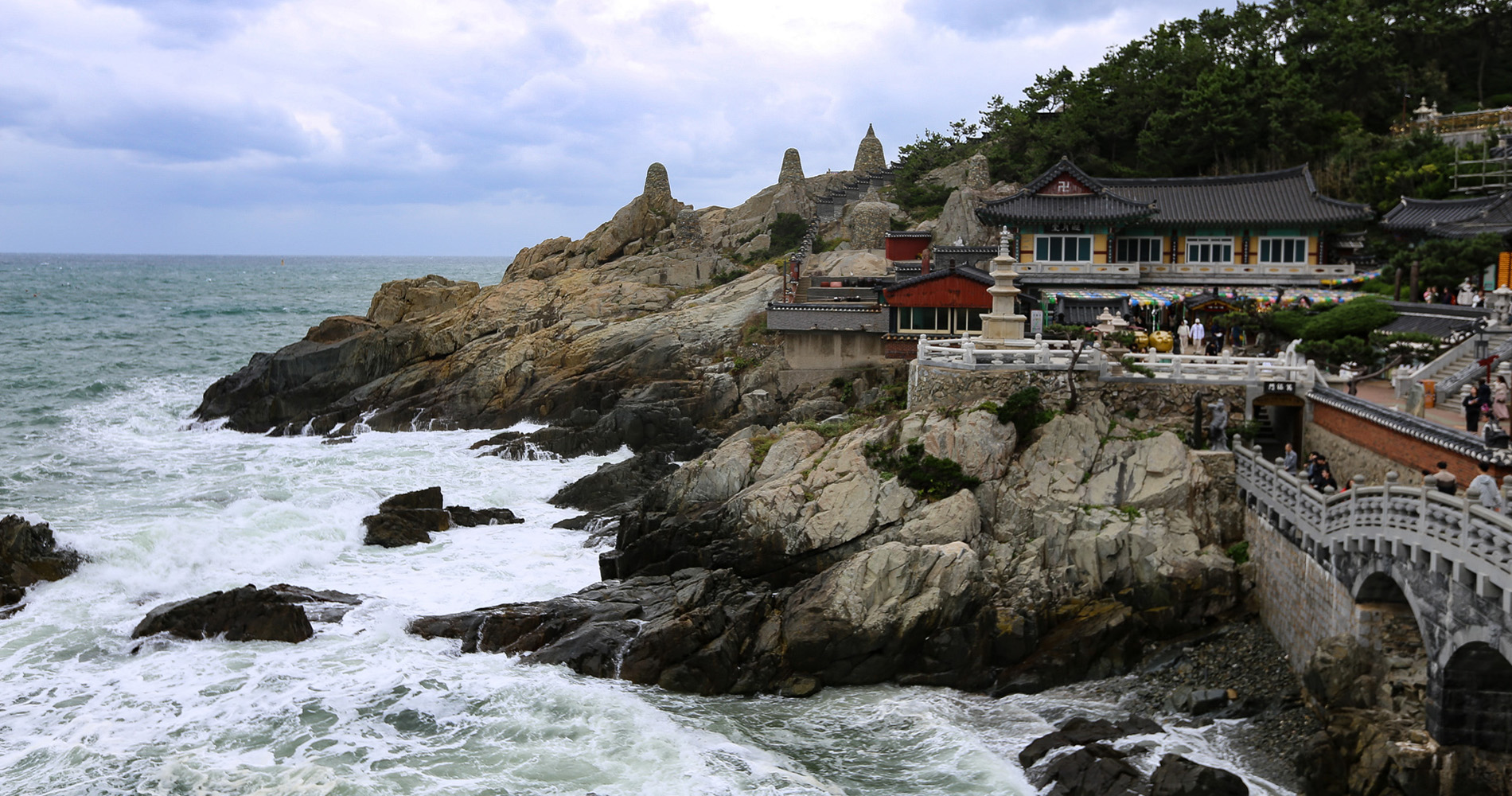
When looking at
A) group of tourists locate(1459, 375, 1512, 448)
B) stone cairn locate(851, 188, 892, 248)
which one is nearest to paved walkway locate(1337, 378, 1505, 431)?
group of tourists locate(1459, 375, 1512, 448)

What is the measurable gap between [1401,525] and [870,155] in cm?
6140

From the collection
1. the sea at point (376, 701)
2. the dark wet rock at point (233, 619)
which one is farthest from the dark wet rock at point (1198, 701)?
the dark wet rock at point (233, 619)

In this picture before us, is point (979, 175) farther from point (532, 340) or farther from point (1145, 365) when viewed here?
point (1145, 365)

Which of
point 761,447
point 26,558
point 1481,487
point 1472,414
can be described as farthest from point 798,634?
point 26,558

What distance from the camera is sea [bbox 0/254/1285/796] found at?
1995 cm

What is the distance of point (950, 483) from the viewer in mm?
26891

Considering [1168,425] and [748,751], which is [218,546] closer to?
[748,751]

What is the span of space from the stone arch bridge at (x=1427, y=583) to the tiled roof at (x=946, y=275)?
19342 millimetres

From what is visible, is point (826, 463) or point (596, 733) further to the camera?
point (826, 463)

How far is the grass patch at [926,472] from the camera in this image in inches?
1057

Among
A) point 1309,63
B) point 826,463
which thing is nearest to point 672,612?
point 826,463

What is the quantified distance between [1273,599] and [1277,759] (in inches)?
206

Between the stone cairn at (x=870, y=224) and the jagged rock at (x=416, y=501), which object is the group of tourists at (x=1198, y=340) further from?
the jagged rock at (x=416, y=501)

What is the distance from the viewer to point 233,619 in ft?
84.1
